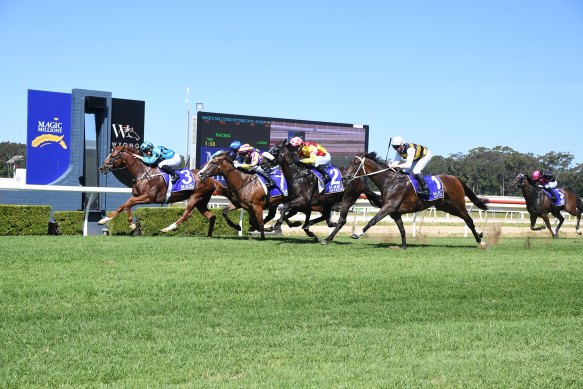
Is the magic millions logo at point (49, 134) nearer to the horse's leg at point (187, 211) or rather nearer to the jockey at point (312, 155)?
the horse's leg at point (187, 211)

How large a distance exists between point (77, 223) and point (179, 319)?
10.4 metres

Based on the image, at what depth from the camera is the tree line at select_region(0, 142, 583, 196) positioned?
2201 inches

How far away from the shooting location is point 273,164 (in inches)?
539

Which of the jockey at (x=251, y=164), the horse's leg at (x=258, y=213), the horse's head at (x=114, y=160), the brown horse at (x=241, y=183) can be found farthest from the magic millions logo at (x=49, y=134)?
the horse's leg at (x=258, y=213)

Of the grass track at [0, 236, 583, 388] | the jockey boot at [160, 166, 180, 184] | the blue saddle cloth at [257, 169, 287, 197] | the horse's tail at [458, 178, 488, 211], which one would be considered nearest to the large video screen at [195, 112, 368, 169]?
the jockey boot at [160, 166, 180, 184]

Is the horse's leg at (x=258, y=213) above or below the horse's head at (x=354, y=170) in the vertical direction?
below

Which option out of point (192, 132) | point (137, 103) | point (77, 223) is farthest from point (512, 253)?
point (137, 103)

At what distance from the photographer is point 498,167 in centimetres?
5984

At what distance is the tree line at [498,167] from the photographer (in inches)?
2201

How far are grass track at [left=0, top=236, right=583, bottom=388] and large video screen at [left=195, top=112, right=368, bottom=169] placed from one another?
1191 centimetres

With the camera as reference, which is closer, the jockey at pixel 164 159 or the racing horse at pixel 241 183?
the racing horse at pixel 241 183

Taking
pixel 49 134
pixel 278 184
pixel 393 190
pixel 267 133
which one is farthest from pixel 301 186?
pixel 49 134

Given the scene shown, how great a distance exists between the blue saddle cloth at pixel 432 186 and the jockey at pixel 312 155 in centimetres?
167

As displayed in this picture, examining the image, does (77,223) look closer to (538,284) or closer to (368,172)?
(368,172)
